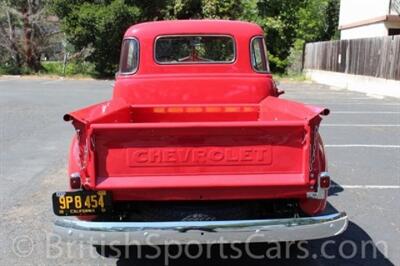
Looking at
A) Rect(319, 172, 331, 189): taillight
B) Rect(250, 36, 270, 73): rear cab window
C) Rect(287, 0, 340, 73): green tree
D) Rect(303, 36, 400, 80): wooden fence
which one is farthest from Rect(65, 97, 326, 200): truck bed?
Rect(287, 0, 340, 73): green tree

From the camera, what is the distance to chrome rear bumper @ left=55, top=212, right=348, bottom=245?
11.8 feet

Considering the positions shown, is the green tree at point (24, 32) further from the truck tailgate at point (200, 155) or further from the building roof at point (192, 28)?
the truck tailgate at point (200, 155)

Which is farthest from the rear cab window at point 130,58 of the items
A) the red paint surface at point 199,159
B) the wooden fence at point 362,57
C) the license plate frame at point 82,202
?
the wooden fence at point 362,57

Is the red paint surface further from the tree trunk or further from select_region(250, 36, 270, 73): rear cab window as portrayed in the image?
the tree trunk

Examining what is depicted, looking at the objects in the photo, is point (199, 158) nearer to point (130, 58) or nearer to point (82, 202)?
point (82, 202)

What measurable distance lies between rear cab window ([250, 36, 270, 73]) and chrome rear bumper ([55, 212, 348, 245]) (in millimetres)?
2930

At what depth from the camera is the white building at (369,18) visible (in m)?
24.4

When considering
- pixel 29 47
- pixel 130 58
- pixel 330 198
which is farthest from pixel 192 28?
pixel 29 47

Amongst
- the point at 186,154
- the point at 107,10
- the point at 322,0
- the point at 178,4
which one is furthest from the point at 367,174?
A: the point at 322,0

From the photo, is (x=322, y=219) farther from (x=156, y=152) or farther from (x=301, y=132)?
(x=156, y=152)

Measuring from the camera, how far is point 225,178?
12.7 feet

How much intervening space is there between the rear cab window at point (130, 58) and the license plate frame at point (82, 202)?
2.54 m

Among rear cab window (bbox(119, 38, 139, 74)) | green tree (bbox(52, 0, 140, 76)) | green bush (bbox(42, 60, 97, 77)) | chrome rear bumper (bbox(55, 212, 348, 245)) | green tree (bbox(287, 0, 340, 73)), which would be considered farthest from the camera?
green tree (bbox(287, 0, 340, 73))

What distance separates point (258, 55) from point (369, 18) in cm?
2263
